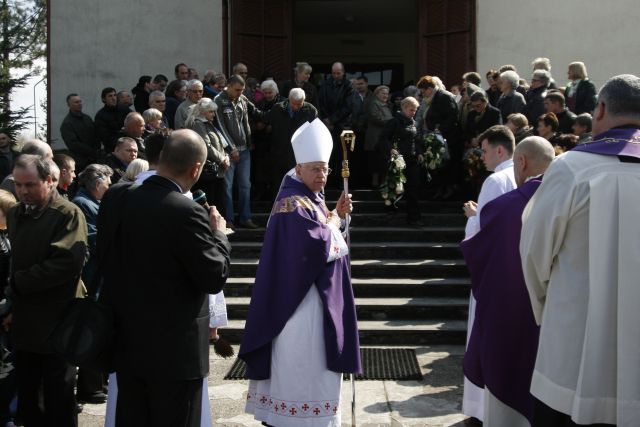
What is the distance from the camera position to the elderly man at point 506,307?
15.0 feet

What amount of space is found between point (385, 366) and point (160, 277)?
12.8 ft

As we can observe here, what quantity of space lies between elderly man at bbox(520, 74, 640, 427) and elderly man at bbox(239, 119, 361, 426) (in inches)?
62.8

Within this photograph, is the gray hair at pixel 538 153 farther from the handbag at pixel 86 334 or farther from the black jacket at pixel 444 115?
the black jacket at pixel 444 115

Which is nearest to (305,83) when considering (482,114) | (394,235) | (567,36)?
(482,114)

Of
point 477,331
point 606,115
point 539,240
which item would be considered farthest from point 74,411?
point 606,115

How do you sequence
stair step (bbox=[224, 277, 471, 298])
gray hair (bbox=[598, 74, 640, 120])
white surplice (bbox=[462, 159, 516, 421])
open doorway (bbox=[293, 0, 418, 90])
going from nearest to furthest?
gray hair (bbox=[598, 74, 640, 120]) < white surplice (bbox=[462, 159, 516, 421]) < stair step (bbox=[224, 277, 471, 298]) < open doorway (bbox=[293, 0, 418, 90])

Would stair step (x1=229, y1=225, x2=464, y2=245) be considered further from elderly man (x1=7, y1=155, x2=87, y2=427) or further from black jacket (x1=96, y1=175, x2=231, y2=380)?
black jacket (x1=96, y1=175, x2=231, y2=380)

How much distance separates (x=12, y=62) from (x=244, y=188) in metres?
13.0

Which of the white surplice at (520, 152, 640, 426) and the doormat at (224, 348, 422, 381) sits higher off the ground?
the white surplice at (520, 152, 640, 426)

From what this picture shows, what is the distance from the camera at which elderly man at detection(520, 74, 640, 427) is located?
3240mm

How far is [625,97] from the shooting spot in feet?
11.1

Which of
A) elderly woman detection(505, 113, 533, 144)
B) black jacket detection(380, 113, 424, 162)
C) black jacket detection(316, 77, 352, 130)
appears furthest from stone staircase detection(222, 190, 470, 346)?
elderly woman detection(505, 113, 533, 144)

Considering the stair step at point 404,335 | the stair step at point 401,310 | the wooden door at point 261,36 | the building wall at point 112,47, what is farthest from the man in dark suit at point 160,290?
the building wall at point 112,47

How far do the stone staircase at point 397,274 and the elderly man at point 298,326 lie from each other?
3.35 meters
